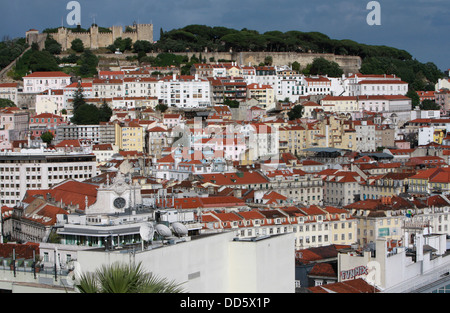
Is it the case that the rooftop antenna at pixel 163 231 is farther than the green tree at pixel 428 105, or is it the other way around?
the green tree at pixel 428 105

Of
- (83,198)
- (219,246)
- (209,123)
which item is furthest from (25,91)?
(219,246)

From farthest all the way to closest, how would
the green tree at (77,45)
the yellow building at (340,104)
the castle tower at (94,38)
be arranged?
the castle tower at (94,38)
the green tree at (77,45)
the yellow building at (340,104)

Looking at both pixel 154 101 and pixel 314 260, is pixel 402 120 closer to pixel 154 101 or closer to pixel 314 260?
pixel 154 101

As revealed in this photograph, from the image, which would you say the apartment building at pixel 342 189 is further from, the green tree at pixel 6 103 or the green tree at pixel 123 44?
the green tree at pixel 123 44

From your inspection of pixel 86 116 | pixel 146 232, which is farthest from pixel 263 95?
pixel 146 232

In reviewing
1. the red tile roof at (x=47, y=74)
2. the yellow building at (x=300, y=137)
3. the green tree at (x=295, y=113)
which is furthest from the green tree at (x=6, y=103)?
the yellow building at (x=300, y=137)

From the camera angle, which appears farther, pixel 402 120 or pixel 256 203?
pixel 402 120
